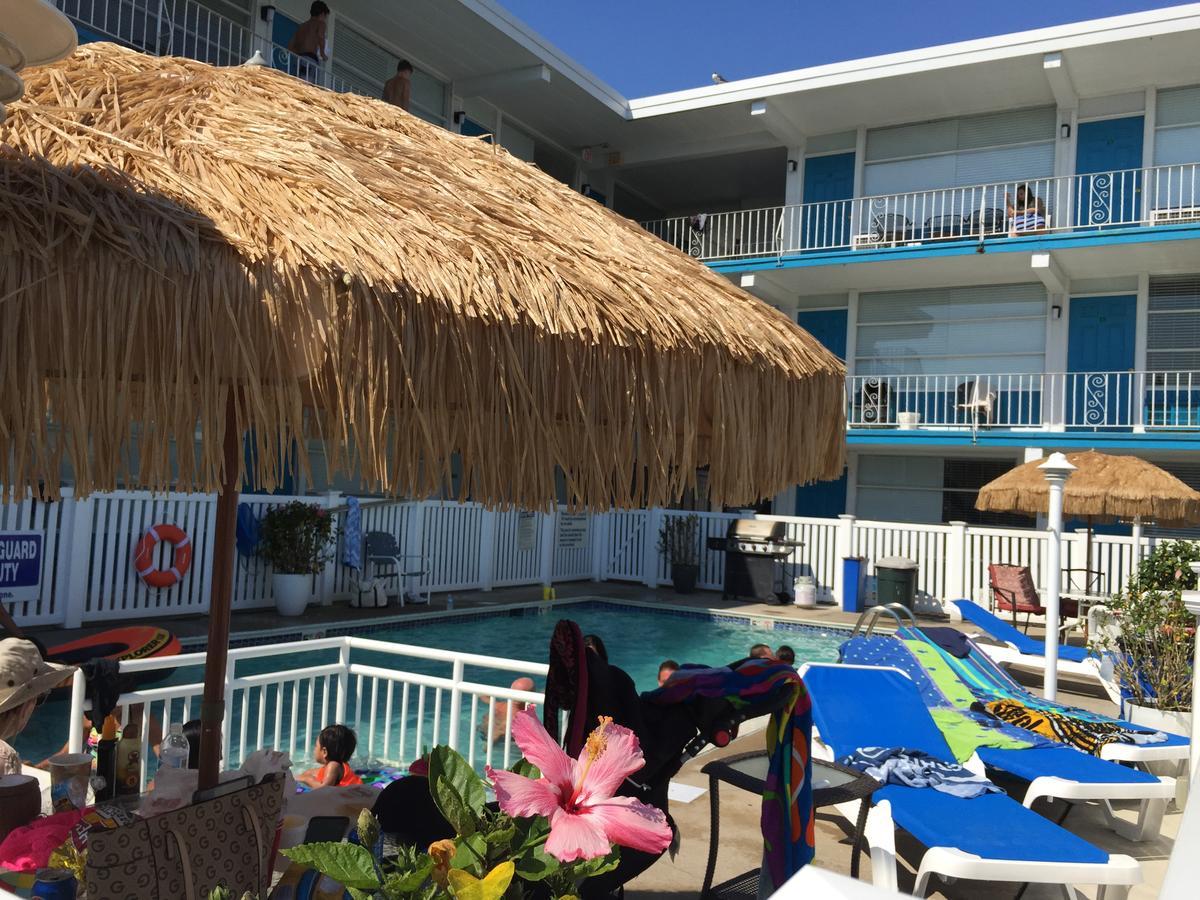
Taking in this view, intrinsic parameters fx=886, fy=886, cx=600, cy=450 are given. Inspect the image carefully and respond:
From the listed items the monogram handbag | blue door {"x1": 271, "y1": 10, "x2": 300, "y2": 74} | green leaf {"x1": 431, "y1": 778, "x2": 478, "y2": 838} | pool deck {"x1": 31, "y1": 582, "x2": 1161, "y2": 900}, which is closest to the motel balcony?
pool deck {"x1": 31, "y1": 582, "x2": 1161, "y2": 900}

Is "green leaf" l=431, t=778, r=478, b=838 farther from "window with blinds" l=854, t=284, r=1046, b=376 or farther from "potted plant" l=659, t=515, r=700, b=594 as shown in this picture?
"window with blinds" l=854, t=284, r=1046, b=376

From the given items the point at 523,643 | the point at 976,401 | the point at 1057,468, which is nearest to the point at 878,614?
the point at 1057,468

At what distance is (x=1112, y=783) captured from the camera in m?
4.25

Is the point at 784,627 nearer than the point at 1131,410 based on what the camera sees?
Yes

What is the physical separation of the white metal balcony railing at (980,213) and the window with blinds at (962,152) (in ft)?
1.14

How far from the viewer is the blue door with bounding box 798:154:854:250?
18267 millimetres

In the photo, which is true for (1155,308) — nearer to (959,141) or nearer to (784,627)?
(959,141)

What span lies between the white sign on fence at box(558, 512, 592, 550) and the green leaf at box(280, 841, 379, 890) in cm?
1413

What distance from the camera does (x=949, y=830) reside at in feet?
11.9

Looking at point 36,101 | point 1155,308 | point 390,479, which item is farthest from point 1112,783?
point 1155,308

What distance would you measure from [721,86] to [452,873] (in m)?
18.4

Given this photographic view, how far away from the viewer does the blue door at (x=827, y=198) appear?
59.9 ft

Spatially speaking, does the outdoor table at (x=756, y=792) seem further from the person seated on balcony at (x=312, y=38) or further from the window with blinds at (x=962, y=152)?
the window with blinds at (x=962, y=152)

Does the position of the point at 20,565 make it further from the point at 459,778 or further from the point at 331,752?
the point at 459,778
